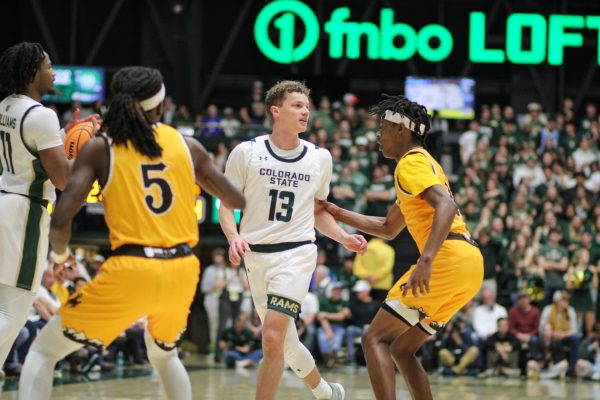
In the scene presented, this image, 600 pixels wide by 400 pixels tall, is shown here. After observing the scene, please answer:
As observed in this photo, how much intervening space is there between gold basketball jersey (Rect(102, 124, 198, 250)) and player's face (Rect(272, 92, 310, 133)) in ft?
7.08

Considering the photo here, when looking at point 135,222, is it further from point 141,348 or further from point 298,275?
point 141,348

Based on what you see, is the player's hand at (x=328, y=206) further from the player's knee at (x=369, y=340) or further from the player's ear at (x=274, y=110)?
the player's knee at (x=369, y=340)

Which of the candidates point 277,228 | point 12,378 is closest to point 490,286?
point 12,378

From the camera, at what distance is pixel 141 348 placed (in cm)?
1449

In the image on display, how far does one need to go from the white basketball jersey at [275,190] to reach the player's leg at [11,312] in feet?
5.40

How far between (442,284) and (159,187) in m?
2.42

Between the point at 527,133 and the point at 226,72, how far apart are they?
10.2m

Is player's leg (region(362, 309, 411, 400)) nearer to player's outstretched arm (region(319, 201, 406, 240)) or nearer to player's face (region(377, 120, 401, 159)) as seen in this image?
player's outstretched arm (region(319, 201, 406, 240))

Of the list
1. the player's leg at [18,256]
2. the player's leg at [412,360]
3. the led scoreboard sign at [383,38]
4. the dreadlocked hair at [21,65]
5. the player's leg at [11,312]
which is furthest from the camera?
the led scoreboard sign at [383,38]

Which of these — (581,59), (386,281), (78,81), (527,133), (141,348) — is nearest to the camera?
(141,348)

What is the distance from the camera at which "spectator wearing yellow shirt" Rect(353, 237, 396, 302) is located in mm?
16078

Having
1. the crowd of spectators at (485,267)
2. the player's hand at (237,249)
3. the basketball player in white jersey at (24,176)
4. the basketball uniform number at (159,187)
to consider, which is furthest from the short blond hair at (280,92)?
the crowd of spectators at (485,267)

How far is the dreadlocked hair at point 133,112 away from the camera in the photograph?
5270 millimetres

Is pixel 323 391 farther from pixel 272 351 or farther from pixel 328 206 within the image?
pixel 328 206
